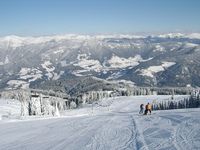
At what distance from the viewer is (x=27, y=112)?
4643 inches

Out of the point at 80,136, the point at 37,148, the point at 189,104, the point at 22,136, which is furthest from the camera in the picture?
the point at 189,104

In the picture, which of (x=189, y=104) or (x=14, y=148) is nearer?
(x=14, y=148)

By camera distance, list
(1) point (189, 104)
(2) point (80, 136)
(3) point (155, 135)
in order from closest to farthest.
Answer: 1. (3) point (155, 135)
2. (2) point (80, 136)
3. (1) point (189, 104)

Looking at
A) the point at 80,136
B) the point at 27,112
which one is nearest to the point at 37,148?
the point at 80,136

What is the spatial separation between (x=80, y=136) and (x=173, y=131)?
26.0 feet

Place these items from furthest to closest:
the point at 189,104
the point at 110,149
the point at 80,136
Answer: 1. the point at 189,104
2. the point at 80,136
3. the point at 110,149

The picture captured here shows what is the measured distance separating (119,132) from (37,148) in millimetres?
9012

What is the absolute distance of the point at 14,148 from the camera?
30.8 metres

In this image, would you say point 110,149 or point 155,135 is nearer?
point 110,149

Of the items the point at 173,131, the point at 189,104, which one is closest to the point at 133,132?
the point at 173,131

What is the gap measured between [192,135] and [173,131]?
3417 millimetres

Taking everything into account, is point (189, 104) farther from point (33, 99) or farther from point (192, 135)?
point (192, 135)

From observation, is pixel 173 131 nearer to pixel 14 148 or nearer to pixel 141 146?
pixel 141 146

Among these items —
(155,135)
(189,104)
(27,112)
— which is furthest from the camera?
(189,104)
